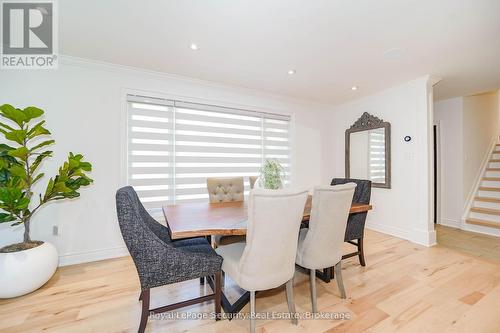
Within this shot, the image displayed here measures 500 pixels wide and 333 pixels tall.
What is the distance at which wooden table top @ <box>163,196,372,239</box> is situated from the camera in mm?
1463

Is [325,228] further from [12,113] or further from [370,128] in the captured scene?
[370,128]

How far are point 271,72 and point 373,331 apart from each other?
9.62 ft

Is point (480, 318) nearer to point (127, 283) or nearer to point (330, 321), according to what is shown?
point (330, 321)

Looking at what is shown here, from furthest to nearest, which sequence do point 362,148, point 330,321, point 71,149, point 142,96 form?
point 362,148
point 142,96
point 71,149
point 330,321

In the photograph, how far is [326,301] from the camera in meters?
1.87

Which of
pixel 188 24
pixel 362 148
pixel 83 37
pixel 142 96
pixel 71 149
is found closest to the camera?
pixel 188 24

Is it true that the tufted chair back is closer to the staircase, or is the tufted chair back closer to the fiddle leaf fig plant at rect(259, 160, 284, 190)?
the fiddle leaf fig plant at rect(259, 160, 284, 190)

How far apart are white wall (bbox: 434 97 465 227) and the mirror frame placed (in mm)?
1604

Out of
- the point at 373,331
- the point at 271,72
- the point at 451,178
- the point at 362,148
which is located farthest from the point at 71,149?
the point at 451,178

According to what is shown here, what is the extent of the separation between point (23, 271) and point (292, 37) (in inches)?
129

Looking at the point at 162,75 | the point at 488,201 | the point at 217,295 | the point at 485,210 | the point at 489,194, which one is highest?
the point at 162,75

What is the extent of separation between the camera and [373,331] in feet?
5.01

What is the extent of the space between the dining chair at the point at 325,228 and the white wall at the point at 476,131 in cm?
406

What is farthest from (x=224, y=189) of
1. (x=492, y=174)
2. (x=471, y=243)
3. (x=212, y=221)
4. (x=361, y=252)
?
(x=492, y=174)
